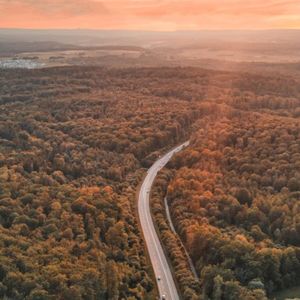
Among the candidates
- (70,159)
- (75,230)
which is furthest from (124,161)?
(75,230)

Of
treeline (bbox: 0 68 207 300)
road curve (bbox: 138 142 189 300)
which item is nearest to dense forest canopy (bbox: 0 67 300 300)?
treeline (bbox: 0 68 207 300)

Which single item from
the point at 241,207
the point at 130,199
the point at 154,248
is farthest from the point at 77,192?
the point at 241,207

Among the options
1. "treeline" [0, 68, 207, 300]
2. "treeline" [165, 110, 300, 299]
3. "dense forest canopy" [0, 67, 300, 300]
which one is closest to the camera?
"treeline" [0, 68, 207, 300]

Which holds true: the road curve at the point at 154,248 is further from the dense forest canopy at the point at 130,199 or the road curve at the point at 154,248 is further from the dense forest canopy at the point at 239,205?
the dense forest canopy at the point at 239,205

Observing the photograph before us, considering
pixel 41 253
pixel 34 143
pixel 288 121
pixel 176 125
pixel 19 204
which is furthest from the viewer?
pixel 176 125

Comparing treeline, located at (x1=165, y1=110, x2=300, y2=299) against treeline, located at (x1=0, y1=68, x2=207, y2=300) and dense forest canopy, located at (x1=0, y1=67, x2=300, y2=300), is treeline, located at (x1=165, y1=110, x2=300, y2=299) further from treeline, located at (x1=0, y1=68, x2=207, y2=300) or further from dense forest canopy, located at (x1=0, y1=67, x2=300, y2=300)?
treeline, located at (x1=0, y1=68, x2=207, y2=300)

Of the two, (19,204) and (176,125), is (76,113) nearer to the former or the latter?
Result: (176,125)

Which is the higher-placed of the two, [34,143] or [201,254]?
[34,143]
